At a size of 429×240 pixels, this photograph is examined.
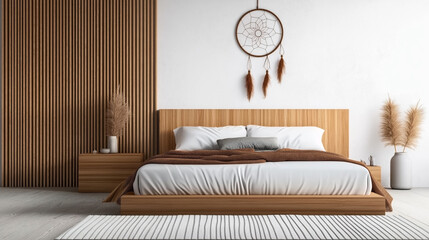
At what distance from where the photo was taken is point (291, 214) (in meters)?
Answer: 3.50

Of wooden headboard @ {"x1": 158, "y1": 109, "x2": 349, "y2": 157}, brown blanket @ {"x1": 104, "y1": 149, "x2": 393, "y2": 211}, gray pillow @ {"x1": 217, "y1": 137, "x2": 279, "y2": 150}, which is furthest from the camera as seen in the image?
wooden headboard @ {"x1": 158, "y1": 109, "x2": 349, "y2": 157}

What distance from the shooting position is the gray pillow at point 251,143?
481 cm

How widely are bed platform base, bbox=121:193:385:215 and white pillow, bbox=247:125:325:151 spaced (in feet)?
5.24

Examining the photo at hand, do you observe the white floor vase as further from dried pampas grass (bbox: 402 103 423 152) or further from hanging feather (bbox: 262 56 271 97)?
hanging feather (bbox: 262 56 271 97)

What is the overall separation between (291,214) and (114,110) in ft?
9.02

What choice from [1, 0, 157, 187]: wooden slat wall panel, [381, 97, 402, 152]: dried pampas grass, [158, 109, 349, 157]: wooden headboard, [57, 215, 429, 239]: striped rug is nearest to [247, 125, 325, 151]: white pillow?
[158, 109, 349, 157]: wooden headboard

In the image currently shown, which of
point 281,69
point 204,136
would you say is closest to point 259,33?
point 281,69

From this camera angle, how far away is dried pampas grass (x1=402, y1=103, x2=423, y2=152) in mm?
5418

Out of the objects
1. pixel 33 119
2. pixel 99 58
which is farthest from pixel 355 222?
pixel 33 119

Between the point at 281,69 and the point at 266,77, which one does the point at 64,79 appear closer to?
the point at 266,77

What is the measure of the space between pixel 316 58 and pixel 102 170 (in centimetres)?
293

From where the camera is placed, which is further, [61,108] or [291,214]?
[61,108]

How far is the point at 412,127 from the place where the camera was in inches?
214

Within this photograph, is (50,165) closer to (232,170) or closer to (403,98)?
(232,170)
